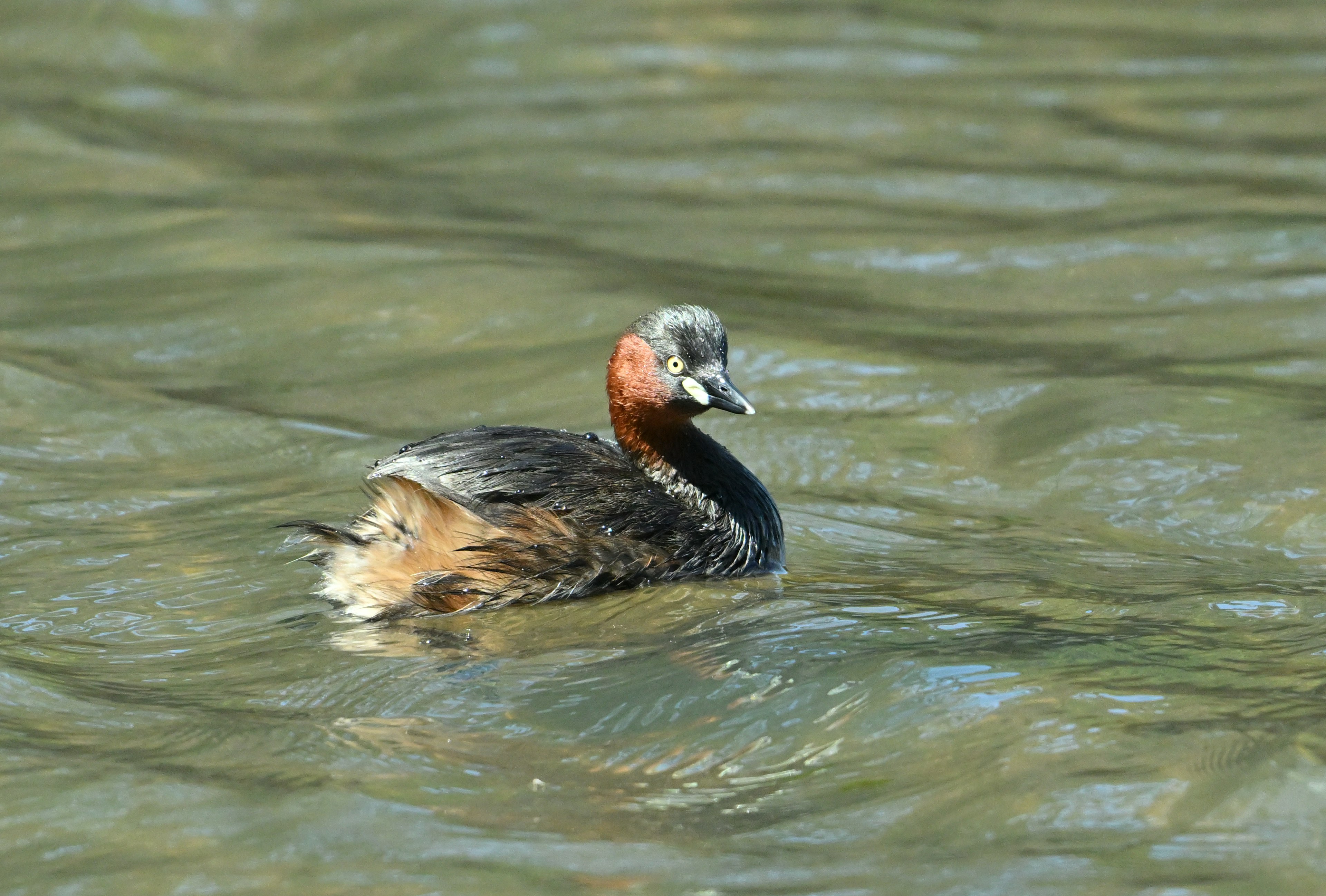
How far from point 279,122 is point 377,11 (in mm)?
1827

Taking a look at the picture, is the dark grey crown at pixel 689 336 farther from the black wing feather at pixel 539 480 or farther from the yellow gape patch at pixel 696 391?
the black wing feather at pixel 539 480

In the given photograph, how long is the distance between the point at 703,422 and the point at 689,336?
1586 millimetres

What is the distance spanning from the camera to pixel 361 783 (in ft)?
12.9

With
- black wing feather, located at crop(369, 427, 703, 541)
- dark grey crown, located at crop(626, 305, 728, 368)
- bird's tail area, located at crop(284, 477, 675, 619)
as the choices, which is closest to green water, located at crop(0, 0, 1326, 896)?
bird's tail area, located at crop(284, 477, 675, 619)

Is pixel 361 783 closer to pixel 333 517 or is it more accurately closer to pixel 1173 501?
pixel 333 517

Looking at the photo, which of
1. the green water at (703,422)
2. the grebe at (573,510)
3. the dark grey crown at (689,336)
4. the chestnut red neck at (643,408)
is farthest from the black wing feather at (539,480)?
the dark grey crown at (689,336)

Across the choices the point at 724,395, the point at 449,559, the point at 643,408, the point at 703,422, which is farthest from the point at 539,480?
the point at 703,422

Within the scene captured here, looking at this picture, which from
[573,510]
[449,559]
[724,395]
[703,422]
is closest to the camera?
[449,559]

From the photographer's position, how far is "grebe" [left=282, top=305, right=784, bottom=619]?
5090mm

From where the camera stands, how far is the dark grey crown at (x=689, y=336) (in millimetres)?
5410

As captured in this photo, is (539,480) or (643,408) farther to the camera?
(643,408)

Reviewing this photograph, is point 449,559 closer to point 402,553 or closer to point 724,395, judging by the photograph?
point 402,553

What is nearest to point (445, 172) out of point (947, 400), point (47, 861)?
point (947, 400)

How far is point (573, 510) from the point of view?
5199mm
